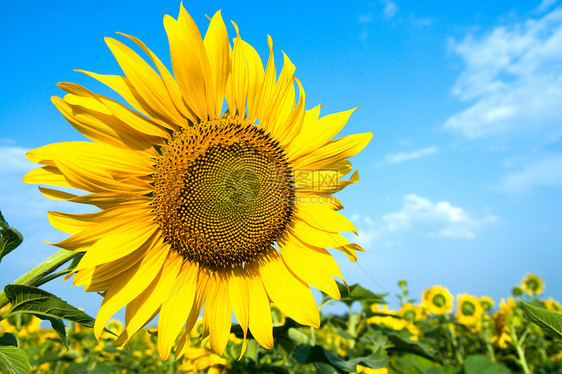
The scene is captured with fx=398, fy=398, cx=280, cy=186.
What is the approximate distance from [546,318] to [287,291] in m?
1.14

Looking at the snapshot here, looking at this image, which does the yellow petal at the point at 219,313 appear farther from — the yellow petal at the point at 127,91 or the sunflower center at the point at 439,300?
the sunflower center at the point at 439,300

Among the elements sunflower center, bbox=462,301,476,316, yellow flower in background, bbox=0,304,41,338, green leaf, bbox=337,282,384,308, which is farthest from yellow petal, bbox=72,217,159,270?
sunflower center, bbox=462,301,476,316

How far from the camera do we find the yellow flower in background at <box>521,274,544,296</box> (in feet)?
25.7

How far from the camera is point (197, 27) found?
178 cm

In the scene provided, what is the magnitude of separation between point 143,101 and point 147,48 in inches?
9.1

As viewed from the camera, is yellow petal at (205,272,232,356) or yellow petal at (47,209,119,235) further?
yellow petal at (205,272,232,356)

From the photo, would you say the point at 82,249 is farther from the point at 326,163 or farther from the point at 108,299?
the point at 326,163

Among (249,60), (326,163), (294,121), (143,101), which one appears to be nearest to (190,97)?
(143,101)

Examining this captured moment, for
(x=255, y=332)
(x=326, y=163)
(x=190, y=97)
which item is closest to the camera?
(x=190, y=97)

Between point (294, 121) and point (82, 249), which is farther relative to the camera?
point (294, 121)

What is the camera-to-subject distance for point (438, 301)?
6.92 metres

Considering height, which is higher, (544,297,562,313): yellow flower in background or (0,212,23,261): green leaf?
(544,297,562,313): yellow flower in background

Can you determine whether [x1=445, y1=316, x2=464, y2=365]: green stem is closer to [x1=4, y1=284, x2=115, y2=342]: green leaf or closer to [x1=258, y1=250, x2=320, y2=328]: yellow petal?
[x1=258, y1=250, x2=320, y2=328]: yellow petal

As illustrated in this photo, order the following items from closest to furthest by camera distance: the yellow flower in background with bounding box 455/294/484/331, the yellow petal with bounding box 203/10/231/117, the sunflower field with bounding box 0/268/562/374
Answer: the yellow petal with bounding box 203/10/231/117, the sunflower field with bounding box 0/268/562/374, the yellow flower in background with bounding box 455/294/484/331
